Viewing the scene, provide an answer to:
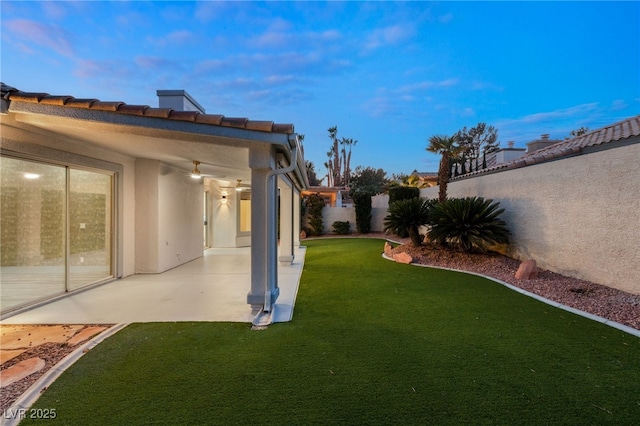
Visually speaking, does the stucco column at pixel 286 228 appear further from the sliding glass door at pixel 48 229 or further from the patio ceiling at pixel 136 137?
the sliding glass door at pixel 48 229

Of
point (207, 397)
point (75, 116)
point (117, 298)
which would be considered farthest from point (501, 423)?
point (117, 298)

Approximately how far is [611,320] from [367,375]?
4311mm

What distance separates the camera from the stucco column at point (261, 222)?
5066mm

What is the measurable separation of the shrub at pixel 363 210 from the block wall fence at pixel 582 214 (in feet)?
34.2

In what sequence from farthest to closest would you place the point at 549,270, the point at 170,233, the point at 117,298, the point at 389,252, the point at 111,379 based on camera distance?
1. the point at 389,252
2. the point at 170,233
3. the point at 549,270
4. the point at 117,298
5. the point at 111,379

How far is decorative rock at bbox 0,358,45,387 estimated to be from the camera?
317 cm

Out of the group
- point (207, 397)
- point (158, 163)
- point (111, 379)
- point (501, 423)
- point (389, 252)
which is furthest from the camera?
point (389, 252)

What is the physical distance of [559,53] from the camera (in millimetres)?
15289

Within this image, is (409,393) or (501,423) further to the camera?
(409,393)

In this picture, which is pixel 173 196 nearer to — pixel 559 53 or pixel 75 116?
pixel 75 116

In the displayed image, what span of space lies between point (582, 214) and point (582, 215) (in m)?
0.02

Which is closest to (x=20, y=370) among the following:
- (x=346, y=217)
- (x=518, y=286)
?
(x=518, y=286)

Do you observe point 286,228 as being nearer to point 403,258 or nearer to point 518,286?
point 403,258

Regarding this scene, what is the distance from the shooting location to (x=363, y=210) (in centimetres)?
2023
